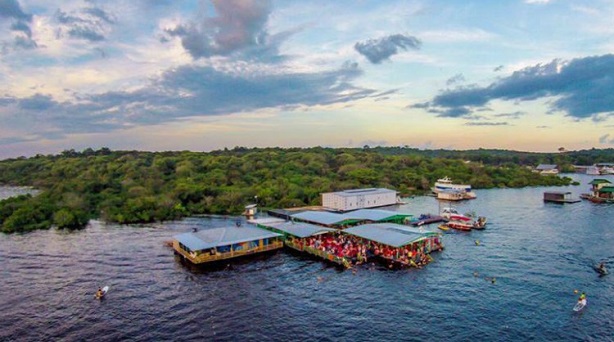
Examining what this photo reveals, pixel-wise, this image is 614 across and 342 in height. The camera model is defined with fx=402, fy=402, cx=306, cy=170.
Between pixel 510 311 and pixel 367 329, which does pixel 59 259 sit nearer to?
pixel 367 329

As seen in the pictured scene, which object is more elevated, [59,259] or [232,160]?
[232,160]

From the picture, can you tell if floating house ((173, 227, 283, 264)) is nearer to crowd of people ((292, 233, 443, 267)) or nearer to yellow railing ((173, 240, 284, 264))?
yellow railing ((173, 240, 284, 264))

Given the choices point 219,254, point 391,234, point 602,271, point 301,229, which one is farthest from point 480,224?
point 219,254

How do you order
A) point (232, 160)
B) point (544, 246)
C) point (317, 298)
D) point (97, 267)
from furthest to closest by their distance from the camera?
1. point (232, 160)
2. point (544, 246)
3. point (97, 267)
4. point (317, 298)

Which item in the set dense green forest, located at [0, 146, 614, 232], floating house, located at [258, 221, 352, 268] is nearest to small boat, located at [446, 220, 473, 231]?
floating house, located at [258, 221, 352, 268]

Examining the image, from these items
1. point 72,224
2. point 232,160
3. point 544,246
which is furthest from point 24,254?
point 232,160

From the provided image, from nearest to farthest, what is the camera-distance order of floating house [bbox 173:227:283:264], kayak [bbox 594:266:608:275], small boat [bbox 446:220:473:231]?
kayak [bbox 594:266:608:275] → floating house [bbox 173:227:283:264] → small boat [bbox 446:220:473:231]
